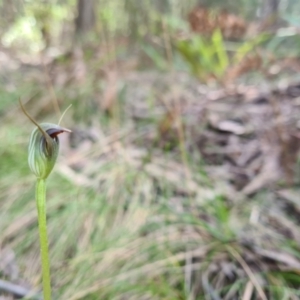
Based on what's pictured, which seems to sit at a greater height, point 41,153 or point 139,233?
point 41,153

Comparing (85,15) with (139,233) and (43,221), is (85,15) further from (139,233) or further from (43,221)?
(43,221)

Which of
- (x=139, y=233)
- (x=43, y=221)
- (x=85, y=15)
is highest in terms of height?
(x=43, y=221)

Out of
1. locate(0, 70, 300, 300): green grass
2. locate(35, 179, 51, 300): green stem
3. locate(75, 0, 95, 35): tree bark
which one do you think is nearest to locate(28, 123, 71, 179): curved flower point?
locate(35, 179, 51, 300): green stem

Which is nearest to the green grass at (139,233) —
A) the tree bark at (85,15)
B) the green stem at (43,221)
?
the green stem at (43,221)

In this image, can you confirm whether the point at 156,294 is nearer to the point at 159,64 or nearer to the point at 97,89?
the point at 97,89

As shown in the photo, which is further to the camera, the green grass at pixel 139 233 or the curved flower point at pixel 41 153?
the green grass at pixel 139 233

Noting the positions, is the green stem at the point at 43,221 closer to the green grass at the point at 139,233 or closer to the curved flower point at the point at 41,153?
the curved flower point at the point at 41,153

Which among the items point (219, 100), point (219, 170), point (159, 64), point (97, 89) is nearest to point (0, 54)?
point (159, 64)

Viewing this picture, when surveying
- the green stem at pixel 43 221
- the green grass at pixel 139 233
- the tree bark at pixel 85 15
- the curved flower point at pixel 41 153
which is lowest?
the tree bark at pixel 85 15

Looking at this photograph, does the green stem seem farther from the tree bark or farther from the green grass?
the tree bark

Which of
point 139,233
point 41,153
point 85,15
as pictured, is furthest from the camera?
point 85,15

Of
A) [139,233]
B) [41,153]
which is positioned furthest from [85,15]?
[41,153]
